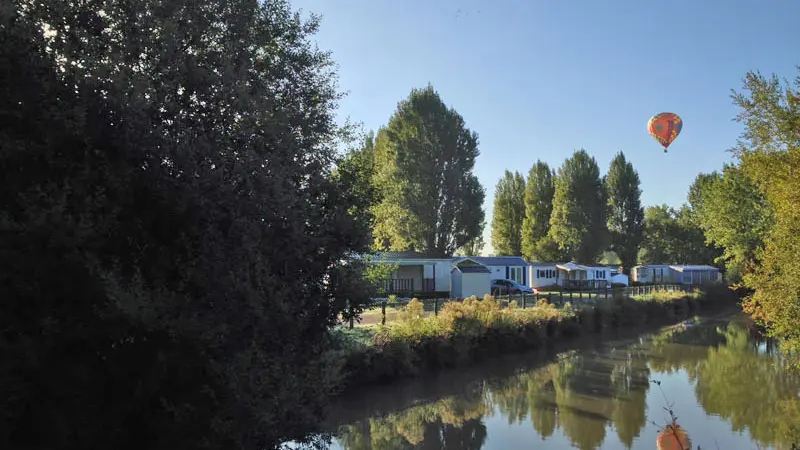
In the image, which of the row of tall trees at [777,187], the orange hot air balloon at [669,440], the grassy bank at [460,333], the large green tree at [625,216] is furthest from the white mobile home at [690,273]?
the orange hot air balloon at [669,440]

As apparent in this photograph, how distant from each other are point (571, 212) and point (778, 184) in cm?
4352

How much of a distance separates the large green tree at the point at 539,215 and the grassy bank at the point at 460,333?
24634 millimetres

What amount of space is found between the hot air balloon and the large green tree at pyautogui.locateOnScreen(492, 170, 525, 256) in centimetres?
2917

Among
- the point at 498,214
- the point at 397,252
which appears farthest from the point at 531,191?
the point at 397,252

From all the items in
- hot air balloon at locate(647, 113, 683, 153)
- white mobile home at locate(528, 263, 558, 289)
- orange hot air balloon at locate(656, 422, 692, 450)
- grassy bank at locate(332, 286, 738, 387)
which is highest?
hot air balloon at locate(647, 113, 683, 153)

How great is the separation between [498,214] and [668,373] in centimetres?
4187

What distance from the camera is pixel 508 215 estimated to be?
5991 cm

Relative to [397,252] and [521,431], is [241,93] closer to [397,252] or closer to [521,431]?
[521,431]

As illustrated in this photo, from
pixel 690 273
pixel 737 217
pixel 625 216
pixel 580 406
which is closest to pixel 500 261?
pixel 737 217

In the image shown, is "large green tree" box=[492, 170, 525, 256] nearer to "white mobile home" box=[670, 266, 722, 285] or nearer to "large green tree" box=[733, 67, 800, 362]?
"white mobile home" box=[670, 266, 722, 285]

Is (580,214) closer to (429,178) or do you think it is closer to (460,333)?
(429,178)

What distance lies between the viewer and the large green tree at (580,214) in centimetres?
5438

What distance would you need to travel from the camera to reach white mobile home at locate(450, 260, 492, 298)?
1277 inches

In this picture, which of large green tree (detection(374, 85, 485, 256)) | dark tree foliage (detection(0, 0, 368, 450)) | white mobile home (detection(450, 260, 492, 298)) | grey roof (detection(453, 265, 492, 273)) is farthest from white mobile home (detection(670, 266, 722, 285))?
dark tree foliage (detection(0, 0, 368, 450))
